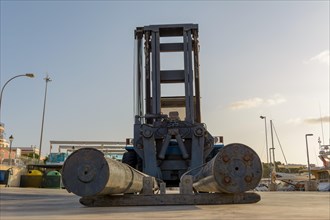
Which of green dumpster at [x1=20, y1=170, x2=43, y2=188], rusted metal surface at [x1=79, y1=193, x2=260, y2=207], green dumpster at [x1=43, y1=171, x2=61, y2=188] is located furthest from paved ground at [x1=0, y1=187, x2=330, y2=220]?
green dumpster at [x1=20, y1=170, x2=43, y2=188]

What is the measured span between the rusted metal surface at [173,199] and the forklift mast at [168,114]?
3465mm

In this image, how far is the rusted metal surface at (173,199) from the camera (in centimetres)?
663

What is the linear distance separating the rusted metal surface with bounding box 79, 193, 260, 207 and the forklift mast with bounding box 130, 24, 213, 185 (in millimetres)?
3465

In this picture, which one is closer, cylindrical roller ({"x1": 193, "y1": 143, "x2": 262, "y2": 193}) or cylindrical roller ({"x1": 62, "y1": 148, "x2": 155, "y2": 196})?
cylindrical roller ({"x1": 62, "y1": 148, "x2": 155, "y2": 196})

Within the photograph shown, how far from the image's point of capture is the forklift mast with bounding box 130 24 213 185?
1052cm

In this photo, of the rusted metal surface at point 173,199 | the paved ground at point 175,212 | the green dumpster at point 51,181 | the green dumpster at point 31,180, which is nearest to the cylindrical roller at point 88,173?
the paved ground at point 175,212

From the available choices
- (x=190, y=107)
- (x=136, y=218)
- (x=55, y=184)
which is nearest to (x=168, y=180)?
(x=190, y=107)

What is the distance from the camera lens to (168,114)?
13695mm

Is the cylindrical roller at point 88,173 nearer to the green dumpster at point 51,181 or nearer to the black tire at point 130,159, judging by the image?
the black tire at point 130,159

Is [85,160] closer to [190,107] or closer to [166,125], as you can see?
[166,125]

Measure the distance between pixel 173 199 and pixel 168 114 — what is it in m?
6.96

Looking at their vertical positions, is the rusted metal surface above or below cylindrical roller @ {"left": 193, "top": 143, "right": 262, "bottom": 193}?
below

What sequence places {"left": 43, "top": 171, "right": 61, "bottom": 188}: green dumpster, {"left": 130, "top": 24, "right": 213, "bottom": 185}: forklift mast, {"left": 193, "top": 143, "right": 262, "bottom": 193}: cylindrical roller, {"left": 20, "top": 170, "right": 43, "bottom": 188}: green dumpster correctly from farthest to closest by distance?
1. {"left": 20, "top": 170, "right": 43, "bottom": 188}: green dumpster
2. {"left": 43, "top": 171, "right": 61, "bottom": 188}: green dumpster
3. {"left": 130, "top": 24, "right": 213, "bottom": 185}: forklift mast
4. {"left": 193, "top": 143, "right": 262, "bottom": 193}: cylindrical roller

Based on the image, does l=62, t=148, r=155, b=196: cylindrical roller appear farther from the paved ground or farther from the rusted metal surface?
the rusted metal surface
